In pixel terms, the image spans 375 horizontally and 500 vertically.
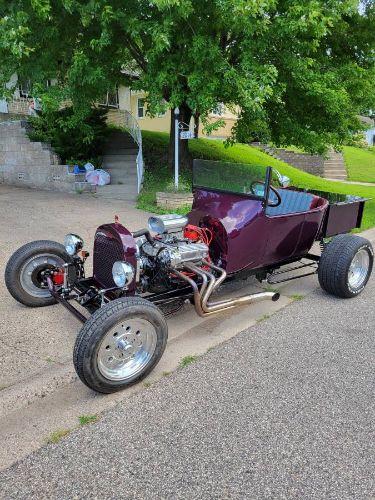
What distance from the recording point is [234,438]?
254 centimetres

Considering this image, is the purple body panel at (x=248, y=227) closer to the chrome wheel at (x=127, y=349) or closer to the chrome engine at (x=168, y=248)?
the chrome engine at (x=168, y=248)

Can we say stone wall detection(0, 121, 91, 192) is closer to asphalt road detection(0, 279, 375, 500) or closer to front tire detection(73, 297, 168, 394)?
front tire detection(73, 297, 168, 394)

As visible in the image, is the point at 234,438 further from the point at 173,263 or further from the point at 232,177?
the point at 232,177

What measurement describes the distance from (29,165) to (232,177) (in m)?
9.32

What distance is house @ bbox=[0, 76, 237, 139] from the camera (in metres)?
Answer: 11.3

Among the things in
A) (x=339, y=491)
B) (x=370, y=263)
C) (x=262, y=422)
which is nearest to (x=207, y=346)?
(x=262, y=422)

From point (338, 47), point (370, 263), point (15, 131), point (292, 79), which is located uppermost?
point (338, 47)

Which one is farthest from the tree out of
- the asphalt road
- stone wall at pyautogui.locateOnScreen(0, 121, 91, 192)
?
the asphalt road

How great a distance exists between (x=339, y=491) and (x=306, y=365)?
1261mm

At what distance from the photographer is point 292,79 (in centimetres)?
877

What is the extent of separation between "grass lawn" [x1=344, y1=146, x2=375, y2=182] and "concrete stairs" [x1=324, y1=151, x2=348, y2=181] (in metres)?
0.30

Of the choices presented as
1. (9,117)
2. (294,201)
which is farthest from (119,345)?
(9,117)

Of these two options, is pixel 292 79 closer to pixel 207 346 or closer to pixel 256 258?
pixel 256 258

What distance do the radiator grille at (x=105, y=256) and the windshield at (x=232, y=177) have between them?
1.42 metres
